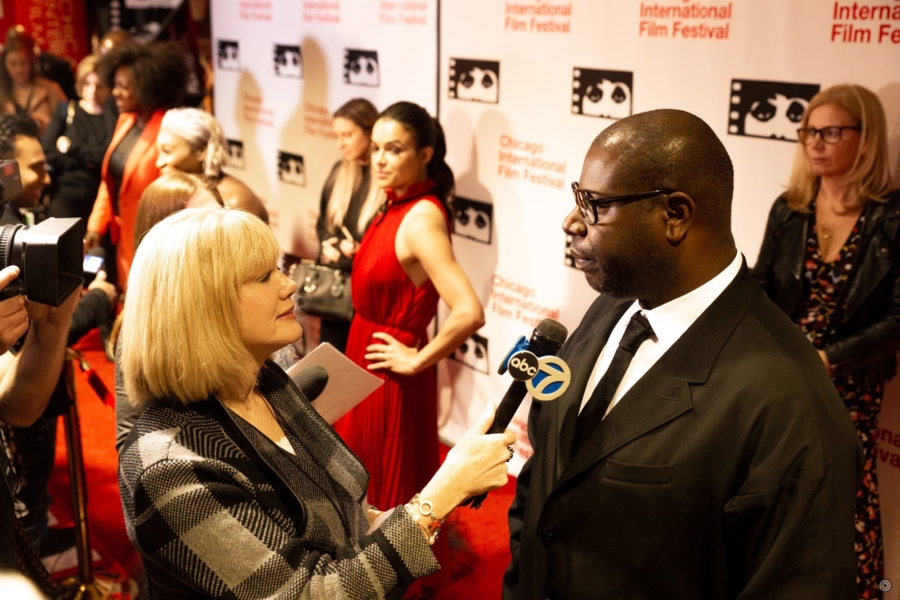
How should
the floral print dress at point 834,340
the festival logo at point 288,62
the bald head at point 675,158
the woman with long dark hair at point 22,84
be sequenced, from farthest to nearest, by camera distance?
the woman with long dark hair at point 22,84 < the festival logo at point 288,62 < the floral print dress at point 834,340 < the bald head at point 675,158

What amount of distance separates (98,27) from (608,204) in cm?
817

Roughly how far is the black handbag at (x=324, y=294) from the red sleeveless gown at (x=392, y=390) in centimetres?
49

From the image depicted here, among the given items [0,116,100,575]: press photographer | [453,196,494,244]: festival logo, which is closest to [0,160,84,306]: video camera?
[0,116,100,575]: press photographer

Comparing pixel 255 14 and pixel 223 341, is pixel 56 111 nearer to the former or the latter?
pixel 255 14

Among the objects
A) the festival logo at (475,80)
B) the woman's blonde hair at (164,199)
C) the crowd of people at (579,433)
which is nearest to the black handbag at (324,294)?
the woman's blonde hair at (164,199)

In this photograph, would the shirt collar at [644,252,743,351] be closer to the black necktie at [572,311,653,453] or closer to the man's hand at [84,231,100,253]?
the black necktie at [572,311,653,453]

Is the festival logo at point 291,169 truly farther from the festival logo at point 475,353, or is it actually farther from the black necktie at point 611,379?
the black necktie at point 611,379

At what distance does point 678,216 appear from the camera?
59.5 inches

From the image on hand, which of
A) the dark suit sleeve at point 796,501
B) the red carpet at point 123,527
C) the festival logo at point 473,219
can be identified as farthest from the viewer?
the festival logo at point 473,219

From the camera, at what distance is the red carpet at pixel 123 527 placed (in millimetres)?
3484

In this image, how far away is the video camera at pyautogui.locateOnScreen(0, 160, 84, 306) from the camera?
1845 mm

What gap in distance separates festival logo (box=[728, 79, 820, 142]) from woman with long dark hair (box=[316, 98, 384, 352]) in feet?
5.70

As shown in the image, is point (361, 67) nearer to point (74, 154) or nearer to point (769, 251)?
point (74, 154)

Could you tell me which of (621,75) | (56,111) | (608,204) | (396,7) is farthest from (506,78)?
(56,111)
